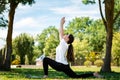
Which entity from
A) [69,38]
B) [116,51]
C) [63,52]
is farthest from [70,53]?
[116,51]

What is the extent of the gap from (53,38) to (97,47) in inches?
808

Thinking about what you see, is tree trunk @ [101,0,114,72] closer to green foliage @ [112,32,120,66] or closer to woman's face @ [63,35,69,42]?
woman's face @ [63,35,69,42]

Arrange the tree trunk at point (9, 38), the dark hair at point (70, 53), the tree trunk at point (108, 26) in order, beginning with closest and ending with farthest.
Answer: the dark hair at point (70, 53) < the tree trunk at point (108, 26) < the tree trunk at point (9, 38)

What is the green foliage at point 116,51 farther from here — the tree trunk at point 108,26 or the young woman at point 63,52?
the young woman at point 63,52

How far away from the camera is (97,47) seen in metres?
112

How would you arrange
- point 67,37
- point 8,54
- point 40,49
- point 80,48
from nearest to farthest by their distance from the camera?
1. point 67,37
2. point 8,54
3. point 80,48
4. point 40,49

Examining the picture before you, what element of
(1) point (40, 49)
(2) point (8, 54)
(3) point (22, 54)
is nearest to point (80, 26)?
(1) point (40, 49)

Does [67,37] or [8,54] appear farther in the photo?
[8,54]

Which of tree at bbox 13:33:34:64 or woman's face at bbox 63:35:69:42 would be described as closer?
woman's face at bbox 63:35:69:42

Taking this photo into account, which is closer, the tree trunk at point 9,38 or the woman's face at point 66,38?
the woman's face at point 66,38

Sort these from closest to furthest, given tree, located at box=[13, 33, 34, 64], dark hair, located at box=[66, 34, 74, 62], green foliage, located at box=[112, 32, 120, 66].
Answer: dark hair, located at box=[66, 34, 74, 62] < green foliage, located at box=[112, 32, 120, 66] < tree, located at box=[13, 33, 34, 64]

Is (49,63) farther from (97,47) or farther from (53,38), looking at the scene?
(53,38)

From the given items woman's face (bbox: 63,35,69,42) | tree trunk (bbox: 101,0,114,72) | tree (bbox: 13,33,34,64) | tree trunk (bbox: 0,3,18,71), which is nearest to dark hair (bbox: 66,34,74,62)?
woman's face (bbox: 63,35,69,42)

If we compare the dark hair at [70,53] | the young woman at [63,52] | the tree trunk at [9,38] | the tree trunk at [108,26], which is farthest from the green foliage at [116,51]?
the dark hair at [70,53]
